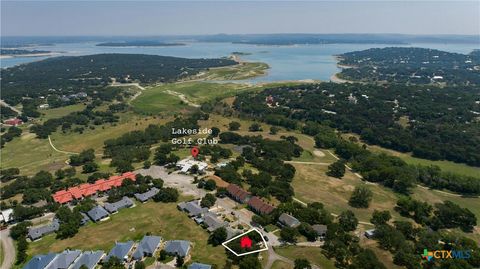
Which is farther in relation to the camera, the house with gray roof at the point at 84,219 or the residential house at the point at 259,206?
the residential house at the point at 259,206

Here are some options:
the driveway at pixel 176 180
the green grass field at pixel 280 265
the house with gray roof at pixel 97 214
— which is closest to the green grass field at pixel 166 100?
the driveway at pixel 176 180

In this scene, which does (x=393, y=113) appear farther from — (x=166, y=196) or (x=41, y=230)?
(x=41, y=230)

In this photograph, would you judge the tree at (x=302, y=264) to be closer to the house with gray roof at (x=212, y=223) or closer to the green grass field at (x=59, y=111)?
the house with gray roof at (x=212, y=223)

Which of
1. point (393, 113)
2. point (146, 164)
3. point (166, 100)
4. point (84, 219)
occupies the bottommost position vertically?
point (84, 219)

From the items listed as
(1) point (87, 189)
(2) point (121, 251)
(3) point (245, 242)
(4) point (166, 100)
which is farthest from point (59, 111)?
(3) point (245, 242)

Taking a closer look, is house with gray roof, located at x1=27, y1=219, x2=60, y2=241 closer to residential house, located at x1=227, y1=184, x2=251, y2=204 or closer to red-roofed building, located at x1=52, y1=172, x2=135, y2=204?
red-roofed building, located at x1=52, y1=172, x2=135, y2=204

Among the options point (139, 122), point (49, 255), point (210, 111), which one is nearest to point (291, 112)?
point (210, 111)

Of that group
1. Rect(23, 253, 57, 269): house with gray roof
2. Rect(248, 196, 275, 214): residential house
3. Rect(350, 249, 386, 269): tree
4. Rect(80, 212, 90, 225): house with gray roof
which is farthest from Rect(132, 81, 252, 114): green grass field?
Rect(350, 249, 386, 269): tree
